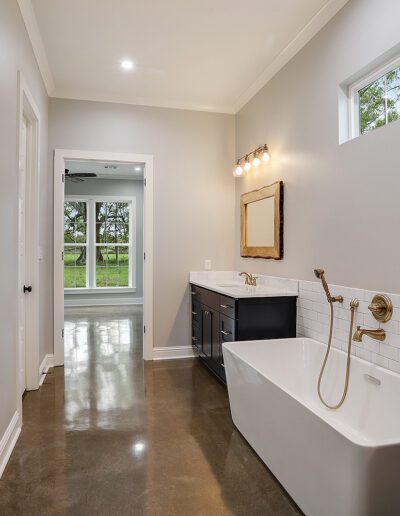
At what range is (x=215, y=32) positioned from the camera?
302cm

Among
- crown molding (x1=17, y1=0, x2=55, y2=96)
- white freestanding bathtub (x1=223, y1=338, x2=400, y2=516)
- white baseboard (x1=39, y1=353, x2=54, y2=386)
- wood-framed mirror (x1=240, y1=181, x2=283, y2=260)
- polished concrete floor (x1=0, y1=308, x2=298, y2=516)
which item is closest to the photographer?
white freestanding bathtub (x1=223, y1=338, x2=400, y2=516)

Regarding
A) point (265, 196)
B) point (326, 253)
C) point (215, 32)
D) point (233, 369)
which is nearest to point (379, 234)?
point (326, 253)

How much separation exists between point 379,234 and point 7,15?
2.54m

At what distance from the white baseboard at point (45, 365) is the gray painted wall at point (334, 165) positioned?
2345 mm

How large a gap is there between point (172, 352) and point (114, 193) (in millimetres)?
5037

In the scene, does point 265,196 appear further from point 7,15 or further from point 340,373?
point 7,15

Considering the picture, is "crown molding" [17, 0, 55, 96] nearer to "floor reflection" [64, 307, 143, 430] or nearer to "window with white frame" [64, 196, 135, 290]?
"floor reflection" [64, 307, 143, 430]

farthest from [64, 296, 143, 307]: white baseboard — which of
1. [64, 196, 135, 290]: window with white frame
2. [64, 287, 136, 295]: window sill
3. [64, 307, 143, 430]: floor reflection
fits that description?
[64, 307, 143, 430]: floor reflection

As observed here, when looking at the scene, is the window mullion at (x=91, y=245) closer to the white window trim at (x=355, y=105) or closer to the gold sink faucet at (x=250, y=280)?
the gold sink faucet at (x=250, y=280)

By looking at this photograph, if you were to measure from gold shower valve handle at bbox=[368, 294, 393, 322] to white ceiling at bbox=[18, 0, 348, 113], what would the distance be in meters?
1.96

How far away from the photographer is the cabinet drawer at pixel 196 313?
4.07 m

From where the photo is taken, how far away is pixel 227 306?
3.23 metres

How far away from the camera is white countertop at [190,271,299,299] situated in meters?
3.13

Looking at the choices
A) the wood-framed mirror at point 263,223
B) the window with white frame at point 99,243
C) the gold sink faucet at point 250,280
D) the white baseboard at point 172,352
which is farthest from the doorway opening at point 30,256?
the window with white frame at point 99,243
